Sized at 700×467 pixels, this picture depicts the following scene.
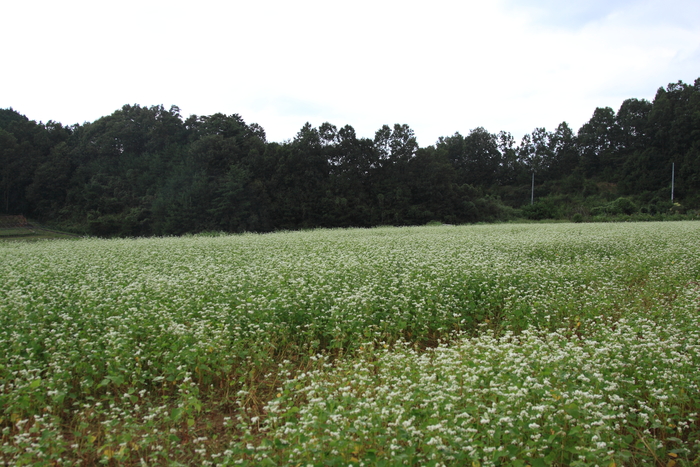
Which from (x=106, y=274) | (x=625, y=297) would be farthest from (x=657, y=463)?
(x=106, y=274)

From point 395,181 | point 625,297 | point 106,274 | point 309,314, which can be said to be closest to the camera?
point 309,314

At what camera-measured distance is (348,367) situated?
4.62 metres

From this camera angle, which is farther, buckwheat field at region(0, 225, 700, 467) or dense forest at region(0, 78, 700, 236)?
dense forest at region(0, 78, 700, 236)

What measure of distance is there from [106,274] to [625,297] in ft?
30.1

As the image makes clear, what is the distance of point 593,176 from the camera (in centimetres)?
6456

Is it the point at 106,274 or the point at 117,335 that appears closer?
A: the point at 117,335

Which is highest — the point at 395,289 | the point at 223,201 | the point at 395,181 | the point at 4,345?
the point at 395,181

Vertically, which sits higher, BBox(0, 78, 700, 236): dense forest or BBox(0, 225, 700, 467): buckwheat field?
BBox(0, 78, 700, 236): dense forest

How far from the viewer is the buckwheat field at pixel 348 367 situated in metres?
3.11

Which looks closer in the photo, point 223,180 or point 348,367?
point 348,367

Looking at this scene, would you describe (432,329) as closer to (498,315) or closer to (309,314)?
(498,315)

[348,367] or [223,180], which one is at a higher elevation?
[223,180]

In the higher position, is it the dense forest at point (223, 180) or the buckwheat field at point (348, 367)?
the dense forest at point (223, 180)

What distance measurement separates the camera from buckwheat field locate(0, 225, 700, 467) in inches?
122
